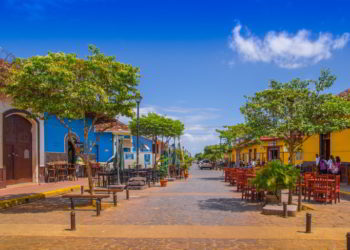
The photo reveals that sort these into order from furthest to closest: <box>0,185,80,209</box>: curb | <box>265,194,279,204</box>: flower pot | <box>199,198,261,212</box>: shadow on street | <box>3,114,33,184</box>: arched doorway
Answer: <box>3,114,33,184</box>: arched doorway, <box>0,185,80,209</box>: curb, <box>199,198,261,212</box>: shadow on street, <box>265,194,279,204</box>: flower pot

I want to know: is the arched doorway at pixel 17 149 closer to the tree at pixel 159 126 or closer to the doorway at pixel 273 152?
the tree at pixel 159 126

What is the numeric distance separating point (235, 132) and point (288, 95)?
70.8 feet

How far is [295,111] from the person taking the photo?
37.5 ft

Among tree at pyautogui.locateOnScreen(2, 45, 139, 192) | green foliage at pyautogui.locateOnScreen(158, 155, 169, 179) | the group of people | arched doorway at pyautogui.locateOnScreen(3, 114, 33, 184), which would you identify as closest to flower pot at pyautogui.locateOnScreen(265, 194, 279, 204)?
tree at pyautogui.locateOnScreen(2, 45, 139, 192)

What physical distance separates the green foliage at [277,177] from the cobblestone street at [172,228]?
2.79 feet

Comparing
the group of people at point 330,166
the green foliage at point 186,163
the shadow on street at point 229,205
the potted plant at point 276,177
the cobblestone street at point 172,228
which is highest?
the potted plant at point 276,177

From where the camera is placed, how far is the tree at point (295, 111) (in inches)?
433

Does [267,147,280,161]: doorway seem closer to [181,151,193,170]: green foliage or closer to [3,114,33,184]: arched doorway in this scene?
[181,151,193,170]: green foliage

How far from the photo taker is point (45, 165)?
21344 millimetres

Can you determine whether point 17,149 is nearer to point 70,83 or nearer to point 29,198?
point 29,198

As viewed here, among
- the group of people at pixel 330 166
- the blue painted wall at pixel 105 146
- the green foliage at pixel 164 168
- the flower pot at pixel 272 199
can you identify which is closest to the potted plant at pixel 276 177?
the flower pot at pixel 272 199

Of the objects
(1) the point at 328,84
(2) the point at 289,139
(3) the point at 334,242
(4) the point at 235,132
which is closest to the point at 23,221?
(3) the point at 334,242

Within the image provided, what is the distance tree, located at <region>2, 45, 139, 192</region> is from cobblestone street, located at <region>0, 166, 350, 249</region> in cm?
299

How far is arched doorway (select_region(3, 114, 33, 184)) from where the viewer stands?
1764cm
